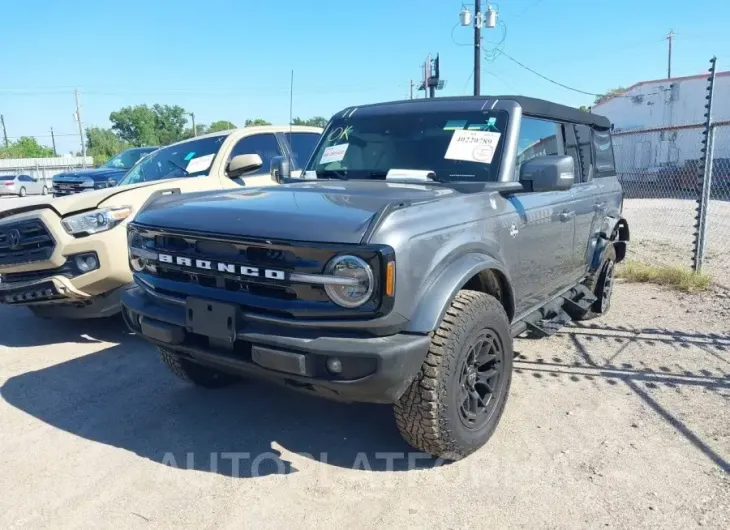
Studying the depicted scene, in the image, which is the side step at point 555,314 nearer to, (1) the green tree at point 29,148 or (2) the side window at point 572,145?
(2) the side window at point 572,145

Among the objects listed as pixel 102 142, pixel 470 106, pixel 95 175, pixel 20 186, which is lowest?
pixel 20 186

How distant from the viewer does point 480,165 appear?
3516mm

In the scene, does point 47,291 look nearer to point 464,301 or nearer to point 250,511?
point 250,511

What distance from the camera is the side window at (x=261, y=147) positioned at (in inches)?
245

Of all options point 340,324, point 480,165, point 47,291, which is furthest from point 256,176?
point 340,324

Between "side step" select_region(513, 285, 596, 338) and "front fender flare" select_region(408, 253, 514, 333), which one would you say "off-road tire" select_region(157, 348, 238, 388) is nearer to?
"front fender flare" select_region(408, 253, 514, 333)

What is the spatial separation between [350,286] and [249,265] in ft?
1.77

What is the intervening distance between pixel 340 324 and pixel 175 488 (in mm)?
1238

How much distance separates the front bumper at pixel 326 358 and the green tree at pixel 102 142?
265 feet

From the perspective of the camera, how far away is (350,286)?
240cm

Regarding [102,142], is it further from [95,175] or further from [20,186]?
[95,175]

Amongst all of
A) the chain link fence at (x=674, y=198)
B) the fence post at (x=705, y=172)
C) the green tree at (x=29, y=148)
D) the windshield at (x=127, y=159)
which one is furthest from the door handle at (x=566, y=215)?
the green tree at (x=29, y=148)

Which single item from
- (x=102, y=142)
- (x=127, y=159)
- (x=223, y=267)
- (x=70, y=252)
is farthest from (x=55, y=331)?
(x=102, y=142)

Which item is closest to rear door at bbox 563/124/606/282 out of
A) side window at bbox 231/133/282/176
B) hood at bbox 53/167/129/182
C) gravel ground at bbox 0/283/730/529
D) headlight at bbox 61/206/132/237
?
gravel ground at bbox 0/283/730/529
